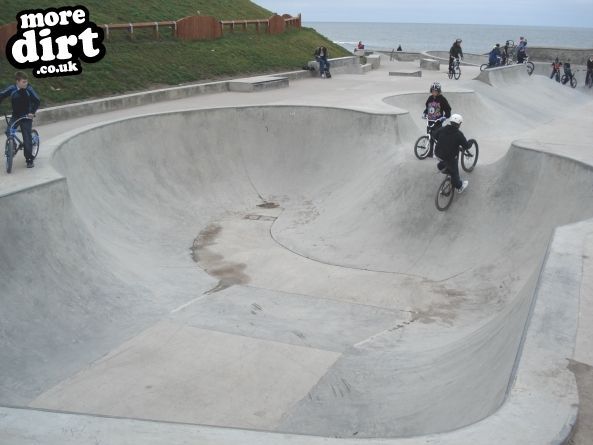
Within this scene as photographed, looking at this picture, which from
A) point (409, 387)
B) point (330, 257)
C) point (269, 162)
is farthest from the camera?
point (269, 162)

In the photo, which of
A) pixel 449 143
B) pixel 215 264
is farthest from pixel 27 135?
pixel 449 143

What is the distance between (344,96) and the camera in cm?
2197

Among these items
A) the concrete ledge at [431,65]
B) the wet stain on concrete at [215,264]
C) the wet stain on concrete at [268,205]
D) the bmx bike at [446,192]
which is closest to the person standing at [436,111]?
the bmx bike at [446,192]

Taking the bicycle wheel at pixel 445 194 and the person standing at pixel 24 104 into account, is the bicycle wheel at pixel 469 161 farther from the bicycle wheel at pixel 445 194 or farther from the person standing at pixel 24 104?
the person standing at pixel 24 104

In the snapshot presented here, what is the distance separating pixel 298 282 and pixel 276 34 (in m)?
26.0

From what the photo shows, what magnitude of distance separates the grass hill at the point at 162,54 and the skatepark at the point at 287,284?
2.55m

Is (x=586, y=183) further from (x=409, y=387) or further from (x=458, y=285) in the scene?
(x=409, y=387)

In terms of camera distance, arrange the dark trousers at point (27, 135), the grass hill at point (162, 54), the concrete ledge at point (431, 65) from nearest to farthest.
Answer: the dark trousers at point (27, 135), the grass hill at point (162, 54), the concrete ledge at point (431, 65)

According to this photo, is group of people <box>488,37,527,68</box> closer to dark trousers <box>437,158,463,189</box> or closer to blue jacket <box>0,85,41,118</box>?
dark trousers <box>437,158,463,189</box>

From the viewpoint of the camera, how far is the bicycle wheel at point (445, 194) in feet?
41.1

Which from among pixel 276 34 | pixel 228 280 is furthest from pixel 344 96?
pixel 276 34

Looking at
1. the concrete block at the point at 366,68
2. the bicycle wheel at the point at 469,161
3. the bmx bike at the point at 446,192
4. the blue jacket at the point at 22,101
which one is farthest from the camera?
the concrete block at the point at 366,68

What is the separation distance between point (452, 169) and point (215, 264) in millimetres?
5296

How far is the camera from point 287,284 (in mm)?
11453
